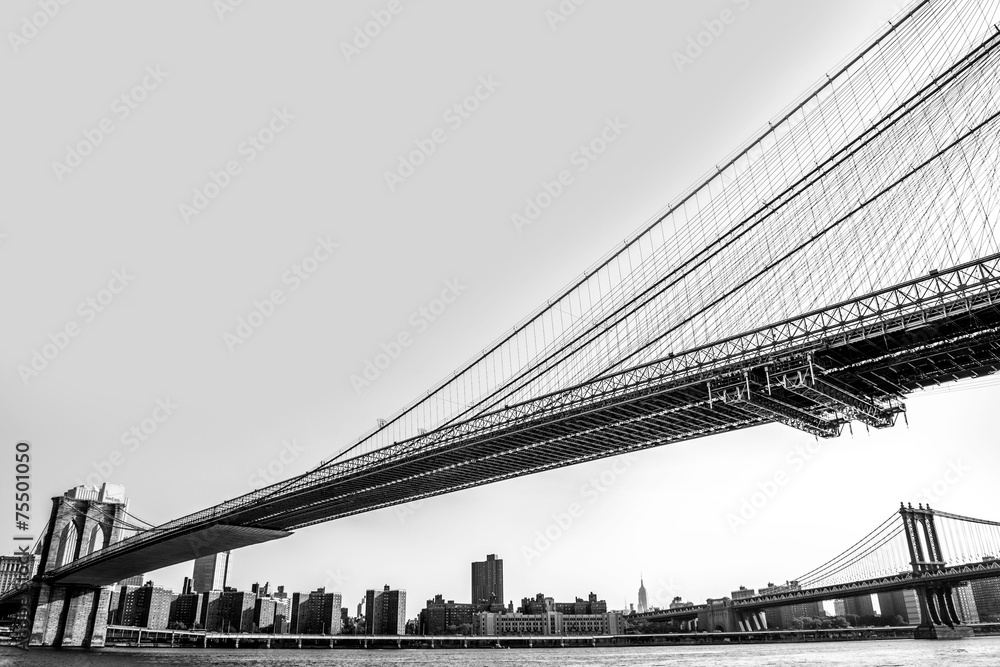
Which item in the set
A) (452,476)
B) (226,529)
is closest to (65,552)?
(226,529)

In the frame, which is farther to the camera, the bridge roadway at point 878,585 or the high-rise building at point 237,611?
the high-rise building at point 237,611

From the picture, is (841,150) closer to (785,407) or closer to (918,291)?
(918,291)

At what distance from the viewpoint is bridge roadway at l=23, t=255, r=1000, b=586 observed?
17.3 m

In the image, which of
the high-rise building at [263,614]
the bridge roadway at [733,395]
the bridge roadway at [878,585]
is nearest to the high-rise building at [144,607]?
the high-rise building at [263,614]

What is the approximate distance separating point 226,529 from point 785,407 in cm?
3836

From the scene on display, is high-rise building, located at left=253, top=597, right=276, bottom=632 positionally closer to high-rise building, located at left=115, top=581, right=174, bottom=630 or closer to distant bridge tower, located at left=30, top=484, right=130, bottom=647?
high-rise building, located at left=115, top=581, right=174, bottom=630

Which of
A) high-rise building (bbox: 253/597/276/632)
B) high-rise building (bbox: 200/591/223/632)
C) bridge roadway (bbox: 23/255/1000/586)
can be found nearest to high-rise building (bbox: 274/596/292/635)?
high-rise building (bbox: 253/597/276/632)

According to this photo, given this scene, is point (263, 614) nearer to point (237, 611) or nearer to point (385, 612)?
point (237, 611)

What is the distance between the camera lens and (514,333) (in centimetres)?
3531

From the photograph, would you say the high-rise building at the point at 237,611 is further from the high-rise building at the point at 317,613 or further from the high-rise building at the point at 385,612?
the high-rise building at the point at 385,612

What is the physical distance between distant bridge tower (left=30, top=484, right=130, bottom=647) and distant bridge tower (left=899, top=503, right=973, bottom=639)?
7809 centimetres

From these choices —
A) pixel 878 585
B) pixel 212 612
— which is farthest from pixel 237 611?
pixel 878 585

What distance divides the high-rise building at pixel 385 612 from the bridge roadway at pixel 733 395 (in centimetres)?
10218

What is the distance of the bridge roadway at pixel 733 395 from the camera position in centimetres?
1727
